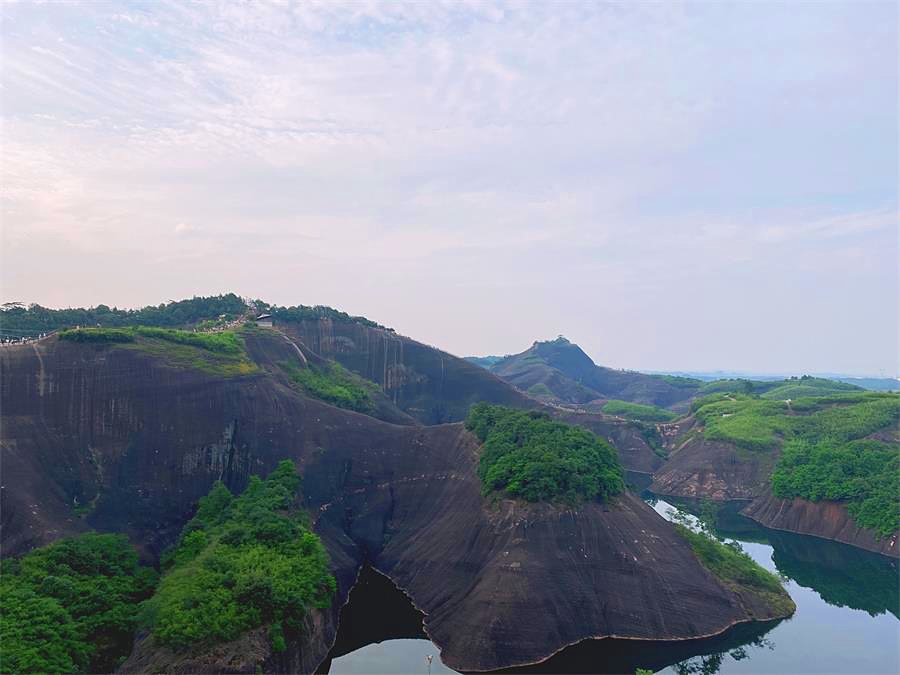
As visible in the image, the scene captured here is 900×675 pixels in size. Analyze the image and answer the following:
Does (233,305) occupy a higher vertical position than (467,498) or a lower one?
higher

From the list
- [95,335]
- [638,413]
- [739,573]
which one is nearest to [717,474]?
[739,573]

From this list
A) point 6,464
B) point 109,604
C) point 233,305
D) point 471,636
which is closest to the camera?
point 109,604

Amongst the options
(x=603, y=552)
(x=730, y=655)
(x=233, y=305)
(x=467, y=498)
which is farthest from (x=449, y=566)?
(x=233, y=305)

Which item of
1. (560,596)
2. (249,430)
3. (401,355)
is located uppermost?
(401,355)

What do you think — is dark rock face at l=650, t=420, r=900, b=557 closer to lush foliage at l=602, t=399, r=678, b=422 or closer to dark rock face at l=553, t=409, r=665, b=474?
dark rock face at l=553, t=409, r=665, b=474

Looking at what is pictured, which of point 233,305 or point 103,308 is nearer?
point 103,308

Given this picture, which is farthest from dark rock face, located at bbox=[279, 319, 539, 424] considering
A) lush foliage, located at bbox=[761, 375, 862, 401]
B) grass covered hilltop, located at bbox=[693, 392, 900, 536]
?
lush foliage, located at bbox=[761, 375, 862, 401]

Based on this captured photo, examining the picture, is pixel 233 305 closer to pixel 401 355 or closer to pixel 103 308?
pixel 103 308

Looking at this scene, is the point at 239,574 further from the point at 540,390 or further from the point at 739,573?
the point at 540,390
